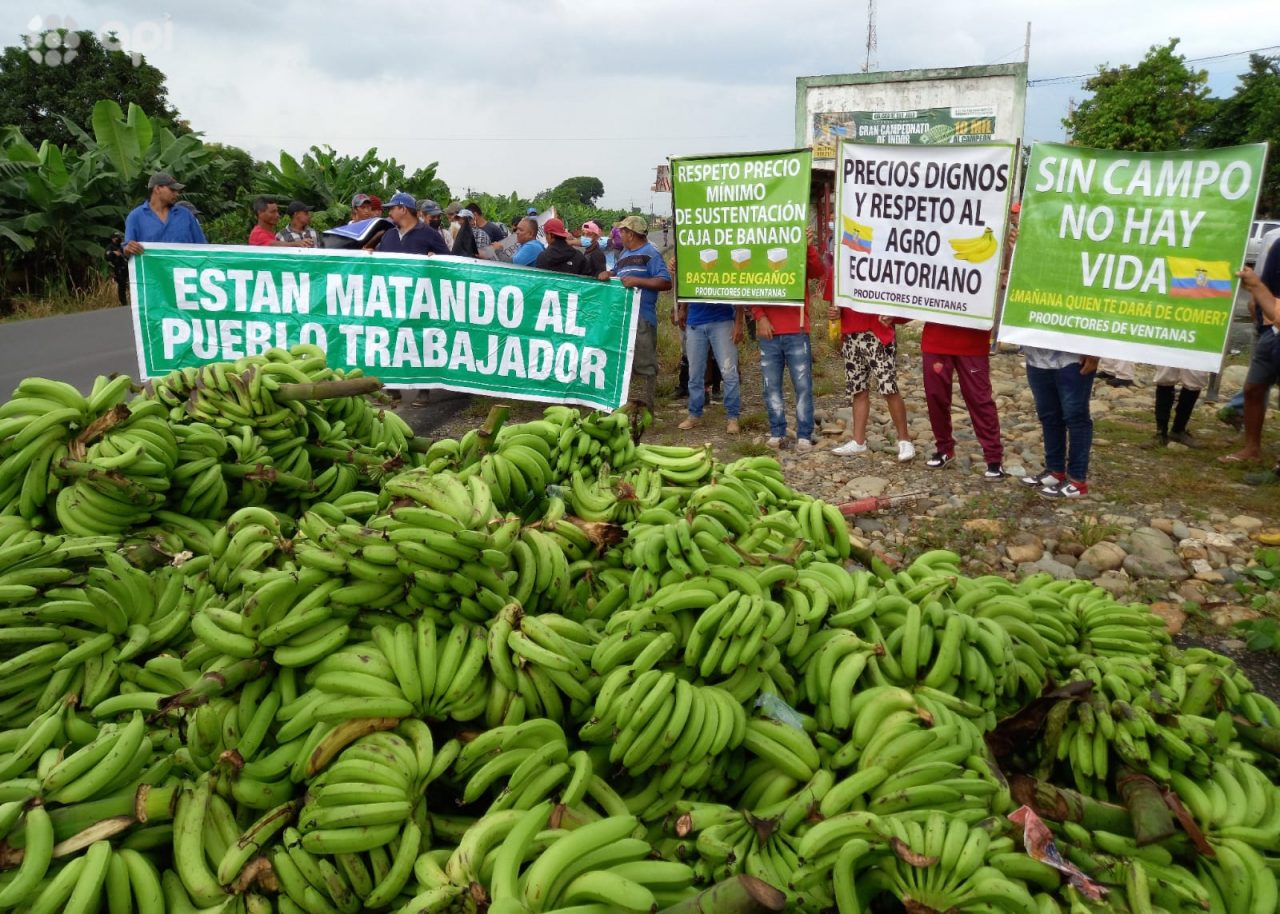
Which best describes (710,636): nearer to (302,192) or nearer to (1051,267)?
(1051,267)

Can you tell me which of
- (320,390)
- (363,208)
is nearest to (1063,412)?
(320,390)

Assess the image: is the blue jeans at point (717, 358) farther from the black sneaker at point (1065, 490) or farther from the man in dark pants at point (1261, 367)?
the man in dark pants at point (1261, 367)

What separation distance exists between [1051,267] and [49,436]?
5.79 metres

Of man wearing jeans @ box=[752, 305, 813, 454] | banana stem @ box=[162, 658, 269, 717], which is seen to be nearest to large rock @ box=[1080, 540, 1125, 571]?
man wearing jeans @ box=[752, 305, 813, 454]

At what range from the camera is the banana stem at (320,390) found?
128 inches

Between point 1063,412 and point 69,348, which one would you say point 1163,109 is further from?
point 69,348

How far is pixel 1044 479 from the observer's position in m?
6.30

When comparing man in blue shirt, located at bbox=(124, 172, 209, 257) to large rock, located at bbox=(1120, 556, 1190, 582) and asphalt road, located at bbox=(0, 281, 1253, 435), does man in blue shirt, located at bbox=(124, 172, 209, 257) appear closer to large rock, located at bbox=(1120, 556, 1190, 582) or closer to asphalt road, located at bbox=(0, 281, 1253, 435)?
asphalt road, located at bbox=(0, 281, 1253, 435)

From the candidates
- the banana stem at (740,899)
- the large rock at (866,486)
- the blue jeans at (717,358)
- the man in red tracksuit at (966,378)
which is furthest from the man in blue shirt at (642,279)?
the banana stem at (740,899)

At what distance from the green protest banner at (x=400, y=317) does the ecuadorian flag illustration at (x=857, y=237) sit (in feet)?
6.43

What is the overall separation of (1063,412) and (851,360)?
1712 mm

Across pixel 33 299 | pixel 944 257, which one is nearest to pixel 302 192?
pixel 33 299

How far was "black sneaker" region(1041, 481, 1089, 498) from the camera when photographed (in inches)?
240

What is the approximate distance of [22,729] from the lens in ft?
6.89
